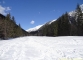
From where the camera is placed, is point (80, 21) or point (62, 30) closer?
point (80, 21)

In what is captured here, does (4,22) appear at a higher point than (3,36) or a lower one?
higher

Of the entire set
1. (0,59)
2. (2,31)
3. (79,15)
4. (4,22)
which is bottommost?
(0,59)

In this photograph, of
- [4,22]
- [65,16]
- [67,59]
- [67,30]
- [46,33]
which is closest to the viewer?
[67,59]

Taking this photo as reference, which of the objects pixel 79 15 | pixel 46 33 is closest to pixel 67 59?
pixel 79 15

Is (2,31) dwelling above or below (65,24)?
below

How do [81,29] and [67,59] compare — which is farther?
[81,29]

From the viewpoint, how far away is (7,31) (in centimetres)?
4772

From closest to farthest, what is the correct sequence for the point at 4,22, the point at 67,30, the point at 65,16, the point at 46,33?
the point at 4,22 → the point at 67,30 → the point at 65,16 → the point at 46,33

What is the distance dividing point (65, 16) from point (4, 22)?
31.8 metres

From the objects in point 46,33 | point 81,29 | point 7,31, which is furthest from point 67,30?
point 46,33

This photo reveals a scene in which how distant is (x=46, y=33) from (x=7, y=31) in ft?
181

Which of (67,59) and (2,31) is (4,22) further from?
(67,59)

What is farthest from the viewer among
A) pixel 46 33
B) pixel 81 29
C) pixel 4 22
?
pixel 46 33

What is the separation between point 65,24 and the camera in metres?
60.2
